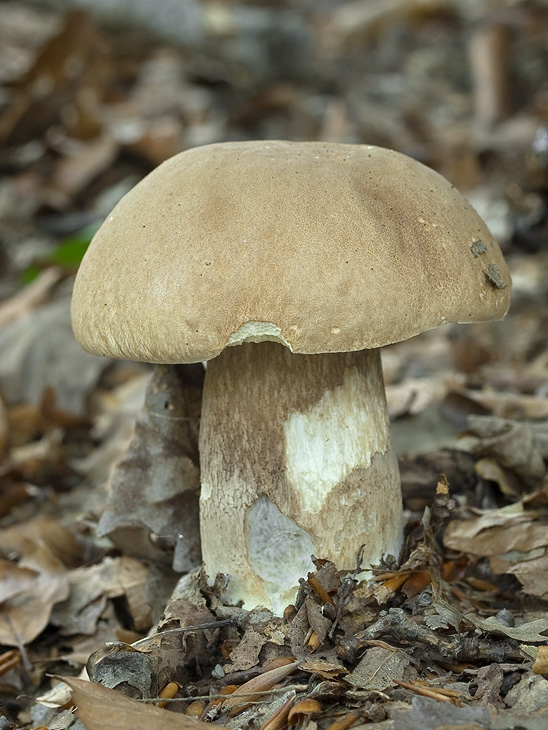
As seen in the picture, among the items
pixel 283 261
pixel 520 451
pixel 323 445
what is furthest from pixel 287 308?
pixel 520 451

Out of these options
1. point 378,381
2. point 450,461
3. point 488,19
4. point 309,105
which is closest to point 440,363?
point 450,461

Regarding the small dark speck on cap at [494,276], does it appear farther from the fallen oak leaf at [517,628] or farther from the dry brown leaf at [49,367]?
the dry brown leaf at [49,367]

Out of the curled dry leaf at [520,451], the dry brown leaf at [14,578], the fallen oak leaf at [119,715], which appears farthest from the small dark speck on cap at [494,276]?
the dry brown leaf at [14,578]

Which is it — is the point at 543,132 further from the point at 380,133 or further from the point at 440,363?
the point at 380,133

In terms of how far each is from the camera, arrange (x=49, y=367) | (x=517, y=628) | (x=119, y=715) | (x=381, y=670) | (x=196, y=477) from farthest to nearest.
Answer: (x=49, y=367) < (x=196, y=477) < (x=517, y=628) < (x=381, y=670) < (x=119, y=715)

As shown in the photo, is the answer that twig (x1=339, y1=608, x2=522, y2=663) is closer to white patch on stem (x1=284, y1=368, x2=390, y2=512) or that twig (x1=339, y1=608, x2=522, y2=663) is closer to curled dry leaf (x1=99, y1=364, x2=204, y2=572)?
white patch on stem (x1=284, y1=368, x2=390, y2=512)

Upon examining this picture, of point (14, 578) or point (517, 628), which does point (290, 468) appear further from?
point (14, 578)
